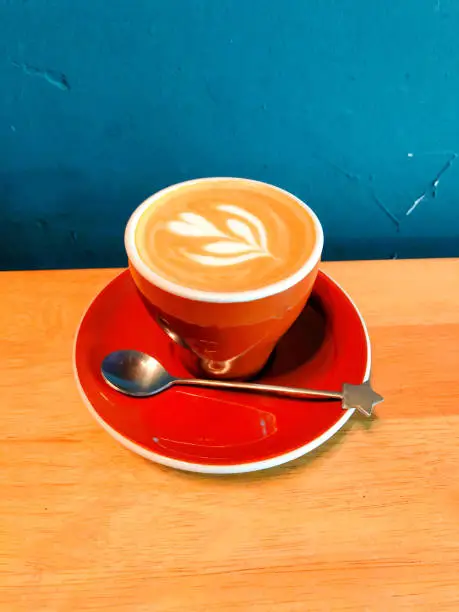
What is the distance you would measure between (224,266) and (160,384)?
122 millimetres

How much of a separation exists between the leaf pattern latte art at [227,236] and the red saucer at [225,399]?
116mm

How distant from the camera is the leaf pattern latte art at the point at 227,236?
1.48 feet

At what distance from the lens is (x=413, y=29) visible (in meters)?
0.55

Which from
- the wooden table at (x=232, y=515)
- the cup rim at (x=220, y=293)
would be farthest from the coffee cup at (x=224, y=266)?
the wooden table at (x=232, y=515)

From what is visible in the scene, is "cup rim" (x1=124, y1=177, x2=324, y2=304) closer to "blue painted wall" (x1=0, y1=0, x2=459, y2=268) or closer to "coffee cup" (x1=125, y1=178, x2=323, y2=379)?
"coffee cup" (x1=125, y1=178, x2=323, y2=379)

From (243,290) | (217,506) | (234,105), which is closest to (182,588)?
(217,506)

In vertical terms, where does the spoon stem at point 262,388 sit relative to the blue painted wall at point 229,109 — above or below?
below

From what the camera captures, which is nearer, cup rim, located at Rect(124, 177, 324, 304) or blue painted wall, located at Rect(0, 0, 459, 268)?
cup rim, located at Rect(124, 177, 324, 304)

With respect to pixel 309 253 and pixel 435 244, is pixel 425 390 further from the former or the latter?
pixel 435 244

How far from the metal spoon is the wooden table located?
0.04 meters

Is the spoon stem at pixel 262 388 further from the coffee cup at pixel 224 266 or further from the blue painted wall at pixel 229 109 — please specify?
the blue painted wall at pixel 229 109

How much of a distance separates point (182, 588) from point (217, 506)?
0.21 feet

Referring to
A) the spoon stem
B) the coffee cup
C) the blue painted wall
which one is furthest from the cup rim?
the blue painted wall

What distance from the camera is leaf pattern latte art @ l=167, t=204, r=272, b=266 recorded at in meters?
0.45
